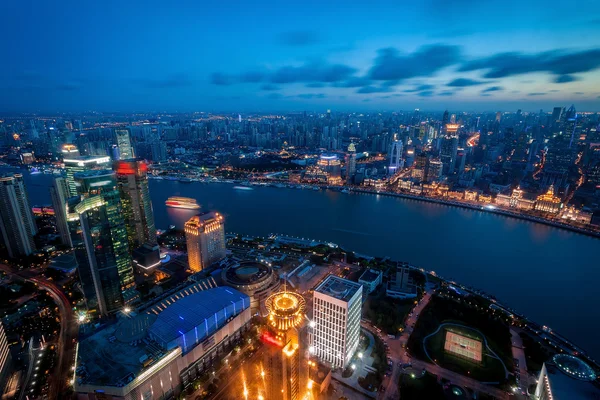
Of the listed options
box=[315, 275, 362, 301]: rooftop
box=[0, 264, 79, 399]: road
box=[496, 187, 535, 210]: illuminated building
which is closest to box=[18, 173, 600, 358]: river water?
box=[496, 187, 535, 210]: illuminated building

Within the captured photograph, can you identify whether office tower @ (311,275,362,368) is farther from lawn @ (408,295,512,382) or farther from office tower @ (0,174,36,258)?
office tower @ (0,174,36,258)

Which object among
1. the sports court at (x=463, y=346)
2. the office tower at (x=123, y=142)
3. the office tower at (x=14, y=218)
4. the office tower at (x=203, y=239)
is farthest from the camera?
the office tower at (x=123, y=142)

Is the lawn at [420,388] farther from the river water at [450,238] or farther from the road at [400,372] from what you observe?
the river water at [450,238]

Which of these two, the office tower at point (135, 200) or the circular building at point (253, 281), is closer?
the circular building at point (253, 281)

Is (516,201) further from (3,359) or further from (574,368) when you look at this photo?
(3,359)

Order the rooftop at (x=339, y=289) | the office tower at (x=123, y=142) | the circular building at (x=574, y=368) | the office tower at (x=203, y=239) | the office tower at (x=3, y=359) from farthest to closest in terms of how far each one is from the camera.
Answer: the office tower at (x=123, y=142)
the office tower at (x=203, y=239)
the rooftop at (x=339, y=289)
the office tower at (x=3, y=359)
the circular building at (x=574, y=368)

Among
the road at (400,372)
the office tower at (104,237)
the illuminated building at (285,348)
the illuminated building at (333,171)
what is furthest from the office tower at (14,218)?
the illuminated building at (333,171)
